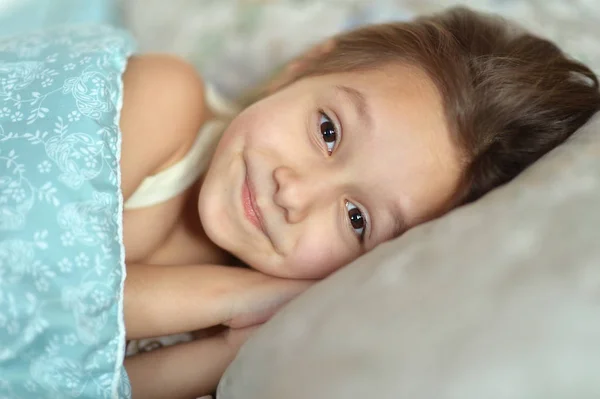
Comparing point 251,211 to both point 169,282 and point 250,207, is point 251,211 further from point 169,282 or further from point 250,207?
point 169,282

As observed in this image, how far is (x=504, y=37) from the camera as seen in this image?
0.99 metres

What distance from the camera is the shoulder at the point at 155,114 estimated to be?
90 centimetres

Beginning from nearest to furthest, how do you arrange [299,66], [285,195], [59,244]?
[59,244], [285,195], [299,66]

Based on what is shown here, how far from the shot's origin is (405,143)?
2.71 feet

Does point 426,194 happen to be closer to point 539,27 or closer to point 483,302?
point 483,302

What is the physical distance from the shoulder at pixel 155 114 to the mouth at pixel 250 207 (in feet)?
0.54

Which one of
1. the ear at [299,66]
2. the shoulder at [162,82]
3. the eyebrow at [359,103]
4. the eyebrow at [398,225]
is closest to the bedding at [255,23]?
the ear at [299,66]

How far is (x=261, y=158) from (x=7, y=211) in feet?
1.04

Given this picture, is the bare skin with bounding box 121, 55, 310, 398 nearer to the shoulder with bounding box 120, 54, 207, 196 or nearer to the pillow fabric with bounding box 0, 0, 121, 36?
the shoulder with bounding box 120, 54, 207, 196

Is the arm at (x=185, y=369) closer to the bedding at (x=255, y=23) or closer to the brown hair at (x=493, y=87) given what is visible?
the brown hair at (x=493, y=87)

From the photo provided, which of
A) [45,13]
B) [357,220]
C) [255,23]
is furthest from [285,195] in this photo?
[45,13]

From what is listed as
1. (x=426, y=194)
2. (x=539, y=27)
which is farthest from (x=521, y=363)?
(x=539, y=27)

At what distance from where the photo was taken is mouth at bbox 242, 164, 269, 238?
860 millimetres

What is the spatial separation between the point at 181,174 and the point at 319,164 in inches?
9.9
